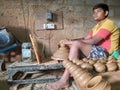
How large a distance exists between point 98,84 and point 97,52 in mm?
1347

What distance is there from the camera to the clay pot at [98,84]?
0.84m

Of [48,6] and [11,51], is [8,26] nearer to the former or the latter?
[11,51]

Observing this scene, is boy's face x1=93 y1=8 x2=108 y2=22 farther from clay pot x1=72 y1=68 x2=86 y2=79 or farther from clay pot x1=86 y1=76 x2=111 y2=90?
clay pot x1=86 y1=76 x2=111 y2=90

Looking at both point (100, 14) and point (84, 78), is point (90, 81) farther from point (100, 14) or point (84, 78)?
point (100, 14)

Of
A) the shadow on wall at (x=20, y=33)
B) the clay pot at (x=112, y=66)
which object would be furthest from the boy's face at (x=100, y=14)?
the shadow on wall at (x=20, y=33)

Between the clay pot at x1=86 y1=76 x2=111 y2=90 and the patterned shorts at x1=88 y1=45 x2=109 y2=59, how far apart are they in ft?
4.08

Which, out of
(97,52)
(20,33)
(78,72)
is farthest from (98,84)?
(20,33)

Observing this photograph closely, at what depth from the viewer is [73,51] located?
216 cm

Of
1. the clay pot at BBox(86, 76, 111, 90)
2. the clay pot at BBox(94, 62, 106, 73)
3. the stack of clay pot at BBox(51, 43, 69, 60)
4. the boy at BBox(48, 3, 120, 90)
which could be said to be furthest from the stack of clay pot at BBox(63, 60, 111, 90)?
the stack of clay pot at BBox(51, 43, 69, 60)

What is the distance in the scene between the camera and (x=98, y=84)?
856 millimetres

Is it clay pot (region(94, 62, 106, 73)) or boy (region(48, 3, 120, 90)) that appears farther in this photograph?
boy (region(48, 3, 120, 90))

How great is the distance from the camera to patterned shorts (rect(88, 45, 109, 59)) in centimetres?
217

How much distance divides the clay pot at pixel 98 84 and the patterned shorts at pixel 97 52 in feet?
4.08

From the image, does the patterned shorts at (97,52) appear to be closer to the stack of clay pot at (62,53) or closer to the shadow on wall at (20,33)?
the stack of clay pot at (62,53)
